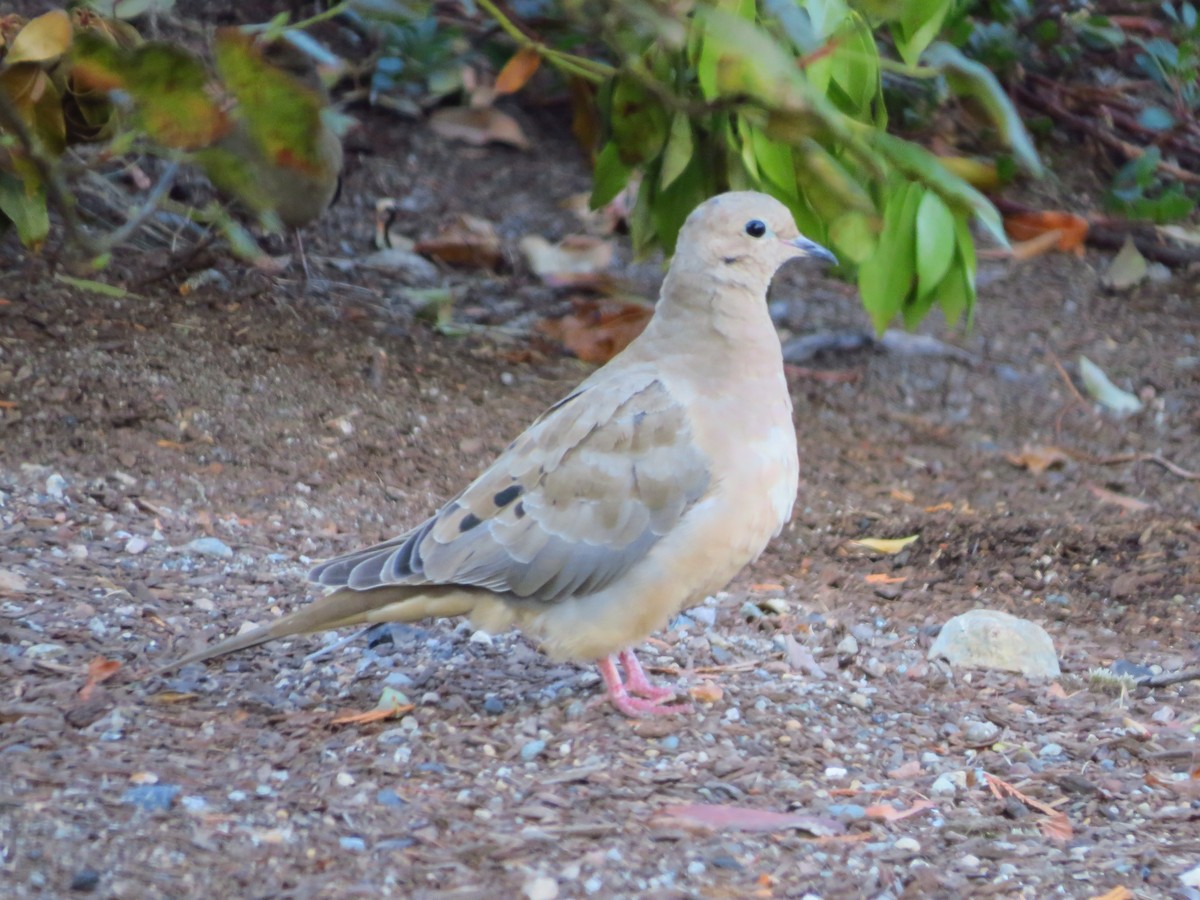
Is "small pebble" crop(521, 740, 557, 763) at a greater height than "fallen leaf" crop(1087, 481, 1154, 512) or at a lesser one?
greater

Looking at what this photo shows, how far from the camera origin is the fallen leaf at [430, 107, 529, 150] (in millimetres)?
7574

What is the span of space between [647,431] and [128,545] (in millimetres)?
1539

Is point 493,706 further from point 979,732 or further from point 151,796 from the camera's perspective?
point 979,732

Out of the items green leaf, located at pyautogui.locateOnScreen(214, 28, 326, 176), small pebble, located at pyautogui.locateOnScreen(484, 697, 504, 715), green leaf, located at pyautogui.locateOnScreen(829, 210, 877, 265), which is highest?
green leaf, located at pyautogui.locateOnScreen(214, 28, 326, 176)

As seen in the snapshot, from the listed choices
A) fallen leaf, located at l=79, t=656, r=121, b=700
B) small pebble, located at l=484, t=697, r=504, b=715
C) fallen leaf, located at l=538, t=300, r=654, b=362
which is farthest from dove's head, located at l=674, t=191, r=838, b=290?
fallen leaf, located at l=538, t=300, r=654, b=362

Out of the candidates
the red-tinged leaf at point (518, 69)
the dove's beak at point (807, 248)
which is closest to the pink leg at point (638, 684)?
the dove's beak at point (807, 248)

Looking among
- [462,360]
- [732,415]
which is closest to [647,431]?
[732,415]

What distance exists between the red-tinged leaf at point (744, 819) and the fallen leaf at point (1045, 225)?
197 inches

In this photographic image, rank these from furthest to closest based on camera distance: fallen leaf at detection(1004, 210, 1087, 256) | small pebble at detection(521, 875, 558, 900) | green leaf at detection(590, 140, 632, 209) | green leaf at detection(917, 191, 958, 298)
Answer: fallen leaf at detection(1004, 210, 1087, 256)
green leaf at detection(590, 140, 632, 209)
green leaf at detection(917, 191, 958, 298)
small pebble at detection(521, 875, 558, 900)

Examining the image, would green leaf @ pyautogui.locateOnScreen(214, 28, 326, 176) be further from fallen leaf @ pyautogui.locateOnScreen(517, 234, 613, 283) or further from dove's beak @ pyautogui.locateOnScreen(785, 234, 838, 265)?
fallen leaf @ pyautogui.locateOnScreen(517, 234, 613, 283)

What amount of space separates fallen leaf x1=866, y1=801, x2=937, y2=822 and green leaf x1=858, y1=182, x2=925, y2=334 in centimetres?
192

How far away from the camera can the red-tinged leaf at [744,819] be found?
111 inches

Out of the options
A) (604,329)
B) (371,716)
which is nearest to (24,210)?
(371,716)

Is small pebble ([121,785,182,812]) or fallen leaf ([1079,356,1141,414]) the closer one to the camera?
small pebble ([121,785,182,812])
